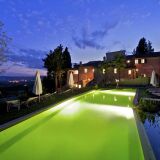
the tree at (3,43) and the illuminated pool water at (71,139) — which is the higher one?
the tree at (3,43)

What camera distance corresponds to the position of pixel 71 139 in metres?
11.4

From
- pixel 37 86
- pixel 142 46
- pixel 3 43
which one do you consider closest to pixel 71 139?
pixel 3 43

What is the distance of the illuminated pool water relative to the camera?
9.33 m

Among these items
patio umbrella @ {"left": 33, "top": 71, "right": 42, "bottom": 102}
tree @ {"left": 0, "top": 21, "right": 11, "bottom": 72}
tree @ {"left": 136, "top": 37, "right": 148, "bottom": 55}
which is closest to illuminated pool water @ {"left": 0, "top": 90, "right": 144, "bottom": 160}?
patio umbrella @ {"left": 33, "top": 71, "right": 42, "bottom": 102}

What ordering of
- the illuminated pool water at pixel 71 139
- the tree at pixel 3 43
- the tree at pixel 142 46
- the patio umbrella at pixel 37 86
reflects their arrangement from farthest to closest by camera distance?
1. the tree at pixel 142 46
2. the patio umbrella at pixel 37 86
3. the tree at pixel 3 43
4. the illuminated pool water at pixel 71 139

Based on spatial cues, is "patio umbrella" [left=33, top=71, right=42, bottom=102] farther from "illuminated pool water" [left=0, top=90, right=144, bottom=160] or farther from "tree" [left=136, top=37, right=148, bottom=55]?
"tree" [left=136, top=37, right=148, bottom=55]

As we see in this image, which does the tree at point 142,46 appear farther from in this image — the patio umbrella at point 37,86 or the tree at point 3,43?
the tree at point 3,43

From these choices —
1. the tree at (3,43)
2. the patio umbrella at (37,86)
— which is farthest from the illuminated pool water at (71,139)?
the tree at (3,43)

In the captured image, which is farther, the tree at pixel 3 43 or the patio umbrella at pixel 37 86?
the patio umbrella at pixel 37 86

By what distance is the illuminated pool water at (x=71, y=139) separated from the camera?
9328mm

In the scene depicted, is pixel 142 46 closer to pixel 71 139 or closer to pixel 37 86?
pixel 37 86

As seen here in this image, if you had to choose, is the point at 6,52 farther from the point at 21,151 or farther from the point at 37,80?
the point at 21,151

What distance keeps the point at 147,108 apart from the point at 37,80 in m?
9.50

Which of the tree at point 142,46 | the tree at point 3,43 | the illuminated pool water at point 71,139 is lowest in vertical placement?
the illuminated pool water at point 71,139
